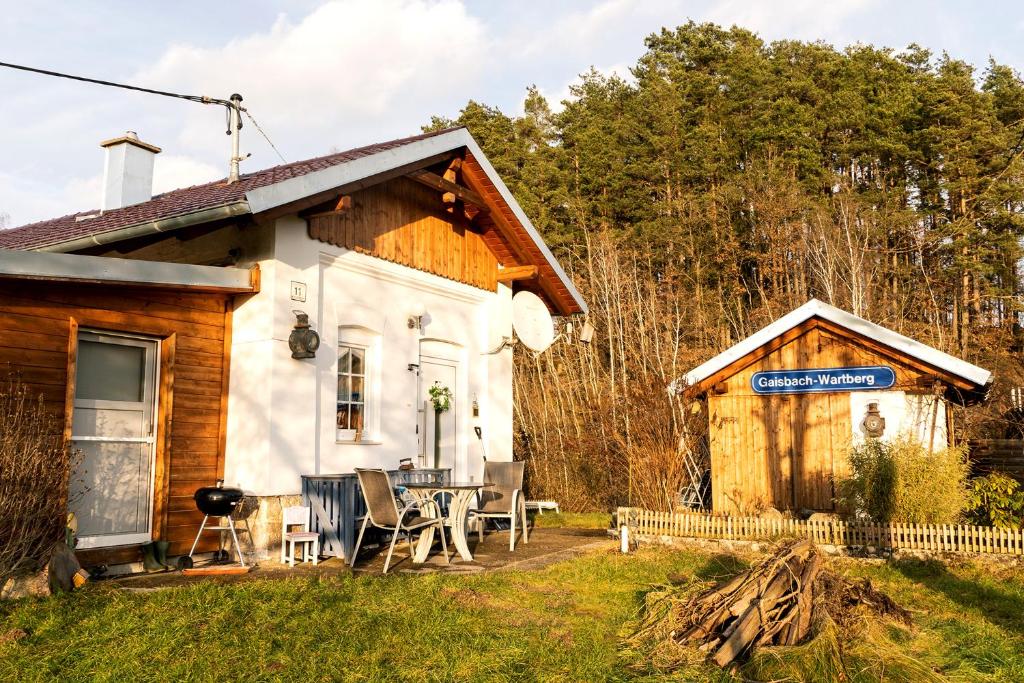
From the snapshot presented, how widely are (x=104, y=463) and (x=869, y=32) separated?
77.6 ft

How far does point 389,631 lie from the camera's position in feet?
16.5

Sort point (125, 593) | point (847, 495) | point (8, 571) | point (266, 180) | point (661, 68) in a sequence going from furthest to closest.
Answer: point (661, 68)
point (847, 495)
point (266, 180)
point (125, 593)
point (8, 571)

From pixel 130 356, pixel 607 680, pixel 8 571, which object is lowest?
pixel 607 680

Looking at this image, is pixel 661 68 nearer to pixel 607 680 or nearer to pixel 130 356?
pixel 130 356

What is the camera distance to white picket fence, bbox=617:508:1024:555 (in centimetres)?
801

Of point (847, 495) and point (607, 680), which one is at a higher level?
point (847, 495)

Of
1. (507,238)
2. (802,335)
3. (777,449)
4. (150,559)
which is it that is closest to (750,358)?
(802,335)

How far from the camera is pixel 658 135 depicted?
2412cm

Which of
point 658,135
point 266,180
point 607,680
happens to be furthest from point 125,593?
point 658,135

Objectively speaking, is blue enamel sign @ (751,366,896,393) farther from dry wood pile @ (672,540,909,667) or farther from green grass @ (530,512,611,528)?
dry wood pile @ (672,540,909,667)

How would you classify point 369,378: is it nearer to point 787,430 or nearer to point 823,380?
point 787,430

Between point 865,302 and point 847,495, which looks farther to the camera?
point 865,302

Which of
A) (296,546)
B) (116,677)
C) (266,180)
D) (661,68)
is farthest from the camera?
(661,68)

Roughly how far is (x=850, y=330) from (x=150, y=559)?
8.50 m
